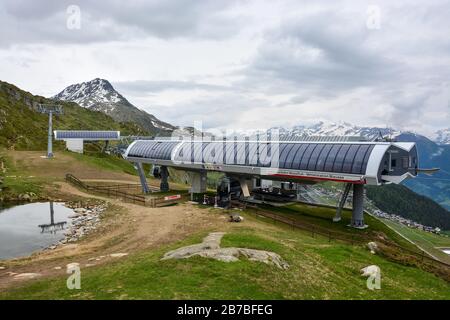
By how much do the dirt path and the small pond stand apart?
3241 millimetres

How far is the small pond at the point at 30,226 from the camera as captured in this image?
32688 millimetres

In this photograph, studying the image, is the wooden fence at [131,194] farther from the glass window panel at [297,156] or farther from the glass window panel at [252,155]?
the glass window panel at [297,156]

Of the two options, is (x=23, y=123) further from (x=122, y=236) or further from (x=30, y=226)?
(x=122, y=236)

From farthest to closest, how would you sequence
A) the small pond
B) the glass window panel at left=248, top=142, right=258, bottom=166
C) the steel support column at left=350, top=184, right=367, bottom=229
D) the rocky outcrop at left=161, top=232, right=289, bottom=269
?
the glass window panel at left=248, top=142, right=258, bottom=166 → the steel support column at left=350, top=184, right=367, bottom=229 → the small pond → the rocky outcrop at left=161, top=232, right=289, bottom=269

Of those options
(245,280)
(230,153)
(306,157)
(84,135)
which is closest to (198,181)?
(230,153)

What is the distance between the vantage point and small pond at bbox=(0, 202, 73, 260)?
32.7 metres

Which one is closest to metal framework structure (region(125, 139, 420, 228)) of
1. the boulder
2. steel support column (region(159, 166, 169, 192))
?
the boulder

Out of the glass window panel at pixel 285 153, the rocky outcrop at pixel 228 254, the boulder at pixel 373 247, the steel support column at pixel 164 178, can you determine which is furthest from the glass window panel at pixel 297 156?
the steel support column at pixel 164 178

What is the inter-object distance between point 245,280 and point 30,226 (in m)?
30.8

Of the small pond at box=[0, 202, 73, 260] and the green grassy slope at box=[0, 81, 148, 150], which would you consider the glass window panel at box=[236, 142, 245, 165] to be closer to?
the small pond at box=[0, 202, 73, 260]

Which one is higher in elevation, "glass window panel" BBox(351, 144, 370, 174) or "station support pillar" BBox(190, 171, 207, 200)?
"glass window panel" BBox(351, 144, 370, 174)
